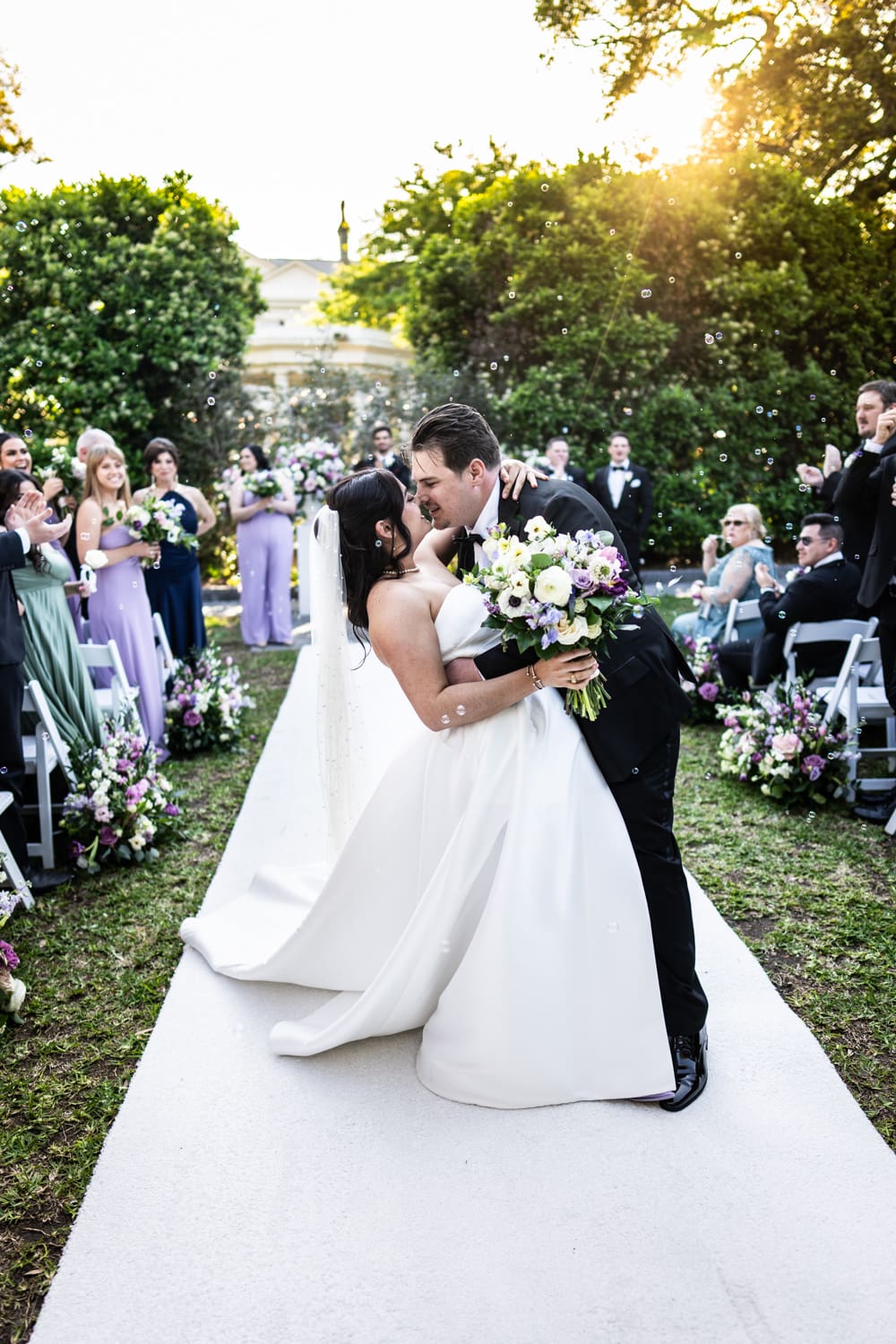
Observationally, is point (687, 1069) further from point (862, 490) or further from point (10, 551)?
point (862, 490)

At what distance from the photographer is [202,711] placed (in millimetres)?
7246

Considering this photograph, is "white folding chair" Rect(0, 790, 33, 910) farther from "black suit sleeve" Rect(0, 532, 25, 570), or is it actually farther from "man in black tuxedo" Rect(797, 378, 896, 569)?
"man in black tuxedo" Rect(797, 378, 896, 569)

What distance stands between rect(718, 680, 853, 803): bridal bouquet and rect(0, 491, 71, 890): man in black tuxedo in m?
3.67

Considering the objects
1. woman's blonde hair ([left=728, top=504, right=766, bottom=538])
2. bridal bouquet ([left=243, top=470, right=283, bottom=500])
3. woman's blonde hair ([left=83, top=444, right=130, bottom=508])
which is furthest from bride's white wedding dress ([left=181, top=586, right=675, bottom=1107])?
bridal bouquet ([left=243, top=470, right=283, bottom=500])

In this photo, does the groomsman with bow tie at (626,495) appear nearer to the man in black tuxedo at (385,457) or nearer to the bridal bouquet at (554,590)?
the man in black tuxedo at (385,457)

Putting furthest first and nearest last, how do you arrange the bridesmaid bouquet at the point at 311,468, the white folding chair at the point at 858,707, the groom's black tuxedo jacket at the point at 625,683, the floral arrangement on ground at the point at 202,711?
the bridesmaid bouquet at the point at 311,468 < the floral arrangement on ground at the point at 202,711 < the white folding chair at the point at 858,707 < the groom's black tuxedo jacket at the point at 625,683

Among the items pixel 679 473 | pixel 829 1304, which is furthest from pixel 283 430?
pixel 829 1304

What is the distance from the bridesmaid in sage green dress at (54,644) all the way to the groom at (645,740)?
2.82 metres

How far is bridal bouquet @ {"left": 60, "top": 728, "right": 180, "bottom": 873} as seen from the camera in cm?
509

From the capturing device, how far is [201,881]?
5.02 meters

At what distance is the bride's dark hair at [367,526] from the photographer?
343 cm

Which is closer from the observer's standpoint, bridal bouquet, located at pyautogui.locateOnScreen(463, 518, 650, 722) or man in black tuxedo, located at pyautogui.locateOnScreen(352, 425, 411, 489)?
bridal bouquet, located at pyautogui.locateOnScreen(463, 518, 650, 722)

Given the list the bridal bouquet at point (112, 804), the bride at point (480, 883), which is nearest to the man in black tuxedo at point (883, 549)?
the bride at point (480, 883)

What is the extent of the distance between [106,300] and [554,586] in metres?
12.6
